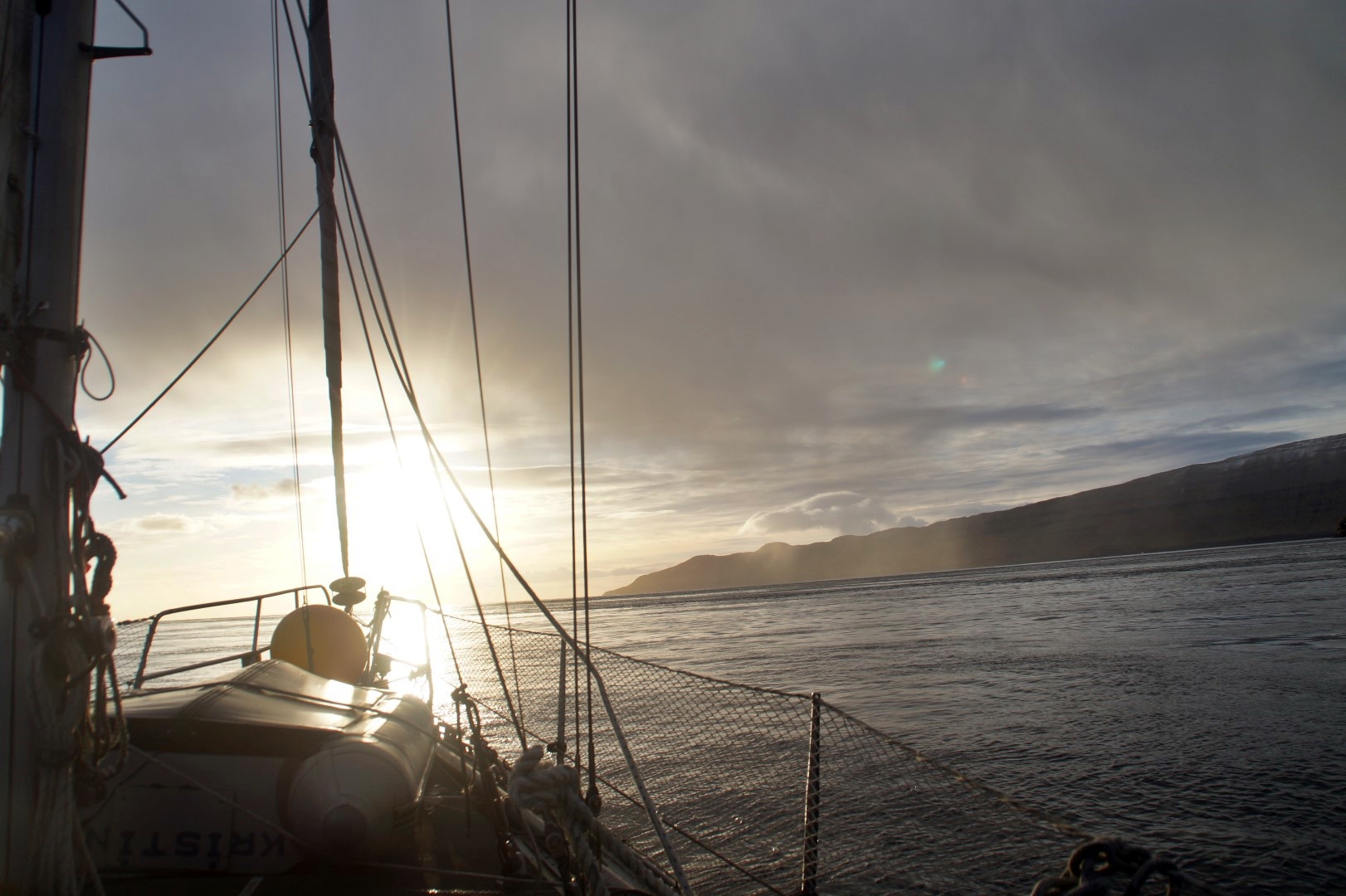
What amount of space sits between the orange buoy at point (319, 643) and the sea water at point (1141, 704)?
9960 millimetres

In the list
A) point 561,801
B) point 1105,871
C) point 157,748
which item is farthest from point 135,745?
point 1105,871

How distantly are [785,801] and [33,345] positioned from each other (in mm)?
10939

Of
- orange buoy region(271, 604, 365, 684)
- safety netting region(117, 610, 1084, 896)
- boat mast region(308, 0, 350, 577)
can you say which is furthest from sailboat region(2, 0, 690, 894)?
boat mast region(308, 0, 350, 577)

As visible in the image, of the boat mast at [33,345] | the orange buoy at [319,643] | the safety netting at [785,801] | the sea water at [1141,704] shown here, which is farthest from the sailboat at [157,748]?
the sea water at [1141,704]

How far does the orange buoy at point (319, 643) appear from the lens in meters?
9.68

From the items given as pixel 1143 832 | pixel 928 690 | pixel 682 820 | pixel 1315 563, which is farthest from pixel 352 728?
pixel 1315 563

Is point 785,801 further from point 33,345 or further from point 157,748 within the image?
point 33,345

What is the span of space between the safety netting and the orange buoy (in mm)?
762

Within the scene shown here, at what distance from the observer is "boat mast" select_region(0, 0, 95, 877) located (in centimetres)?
399

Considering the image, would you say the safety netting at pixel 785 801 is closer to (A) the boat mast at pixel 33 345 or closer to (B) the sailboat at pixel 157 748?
(B) the sailboat at pixel 157 748

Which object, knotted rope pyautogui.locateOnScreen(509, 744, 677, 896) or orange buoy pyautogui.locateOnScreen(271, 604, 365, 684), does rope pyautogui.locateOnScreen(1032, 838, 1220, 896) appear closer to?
knotted rope pyautogui.locateOnScreen(509, 744, 677, 896)

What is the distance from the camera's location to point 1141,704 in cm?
1731

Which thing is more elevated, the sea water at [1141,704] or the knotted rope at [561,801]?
the knotted rope at [561,801]

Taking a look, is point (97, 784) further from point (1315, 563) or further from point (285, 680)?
point (1315, 563)
